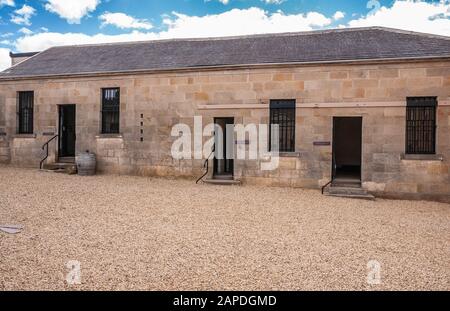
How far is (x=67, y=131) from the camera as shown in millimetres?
14414

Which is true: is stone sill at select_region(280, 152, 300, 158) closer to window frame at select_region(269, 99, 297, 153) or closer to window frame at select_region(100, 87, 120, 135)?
window frame at select_region(269, 99, 297, 153)

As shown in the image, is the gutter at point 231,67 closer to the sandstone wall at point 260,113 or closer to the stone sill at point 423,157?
the sandstone wall at point 260,113

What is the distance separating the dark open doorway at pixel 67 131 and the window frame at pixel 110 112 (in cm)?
180

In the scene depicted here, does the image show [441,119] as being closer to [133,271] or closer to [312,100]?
[312,100]

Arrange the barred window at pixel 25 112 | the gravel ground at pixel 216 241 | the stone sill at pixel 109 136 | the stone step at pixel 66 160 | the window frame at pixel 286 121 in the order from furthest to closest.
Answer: the barred window at pixel 25 112 → the stone step at pixel 66 160 → the stone sill at pixel 109 136 → the window frame at pixel 286 121 → the gravel ground at pixel 216 241

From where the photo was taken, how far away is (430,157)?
9.70 metres

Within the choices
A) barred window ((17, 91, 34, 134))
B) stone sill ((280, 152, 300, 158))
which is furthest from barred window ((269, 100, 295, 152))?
barred window ((17, 91, 34, 134))

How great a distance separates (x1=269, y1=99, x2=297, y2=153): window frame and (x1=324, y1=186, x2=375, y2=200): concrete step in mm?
2004

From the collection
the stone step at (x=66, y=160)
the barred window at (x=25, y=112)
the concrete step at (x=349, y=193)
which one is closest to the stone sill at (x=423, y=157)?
the concrete step at (x=349, y=193)

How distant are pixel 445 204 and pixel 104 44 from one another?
16410 mm

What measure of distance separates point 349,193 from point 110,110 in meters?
10.00

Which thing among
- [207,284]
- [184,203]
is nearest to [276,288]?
[207,284]

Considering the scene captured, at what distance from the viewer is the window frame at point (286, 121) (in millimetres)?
11031
